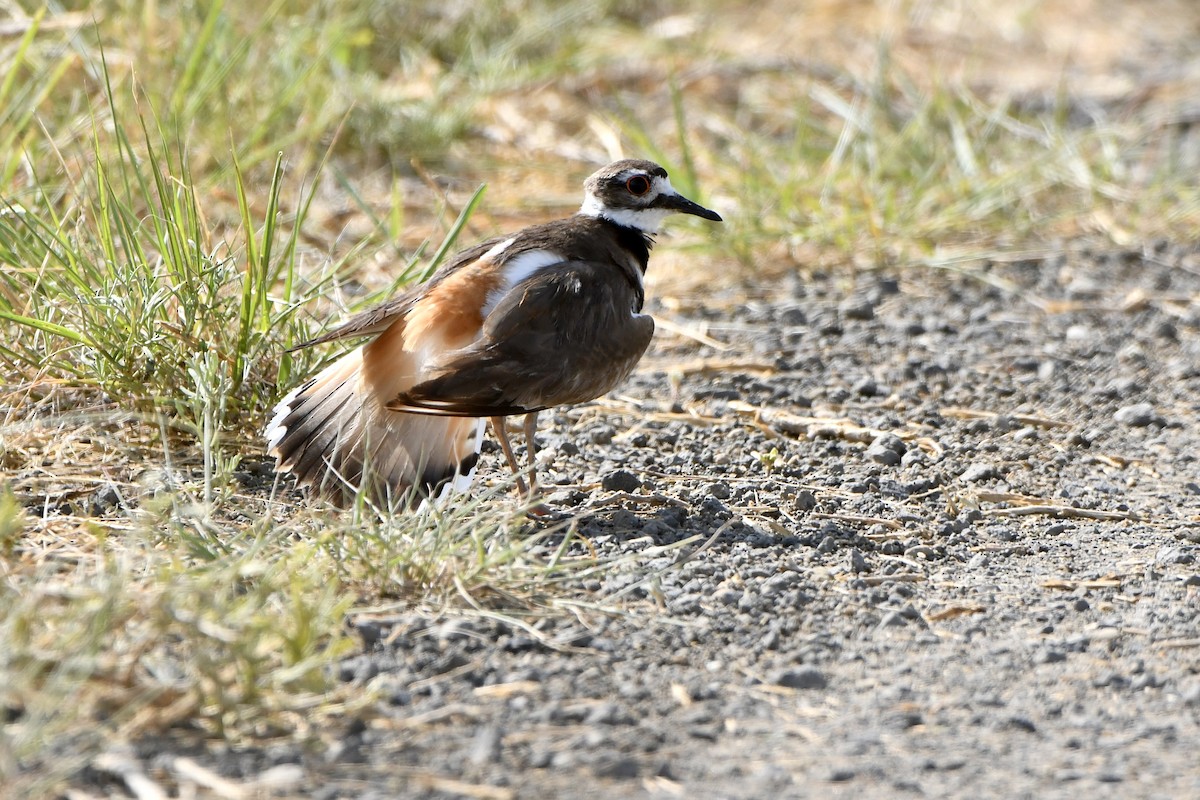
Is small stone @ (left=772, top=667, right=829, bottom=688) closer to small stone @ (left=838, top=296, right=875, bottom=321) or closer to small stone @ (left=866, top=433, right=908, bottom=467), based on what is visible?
small stone @ (left=866, top=433, right=908, bottom=467)

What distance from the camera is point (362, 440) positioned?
13.3 ft

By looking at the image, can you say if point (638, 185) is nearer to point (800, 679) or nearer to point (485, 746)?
point (800, 679)

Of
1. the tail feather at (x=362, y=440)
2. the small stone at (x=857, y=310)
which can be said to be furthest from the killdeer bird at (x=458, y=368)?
the small stone at (x=857, y=310)

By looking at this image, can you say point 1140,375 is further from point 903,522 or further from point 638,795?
point 638,795

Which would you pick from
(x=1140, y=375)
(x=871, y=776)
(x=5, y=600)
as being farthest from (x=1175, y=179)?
(x=5, y=600)

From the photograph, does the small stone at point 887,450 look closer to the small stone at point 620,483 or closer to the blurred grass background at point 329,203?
the small stone at point 620,483

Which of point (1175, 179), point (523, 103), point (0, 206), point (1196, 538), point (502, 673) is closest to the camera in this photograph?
point (502, 673)

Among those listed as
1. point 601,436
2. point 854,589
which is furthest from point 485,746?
point 601,436

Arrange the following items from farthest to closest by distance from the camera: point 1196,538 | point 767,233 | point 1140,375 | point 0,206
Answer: point 767,233, point 1140,375, point 0,206, point 1196,538

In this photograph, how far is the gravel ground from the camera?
2.89m

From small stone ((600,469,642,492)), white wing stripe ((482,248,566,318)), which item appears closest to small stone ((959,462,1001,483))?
small stone ((600,469,642,492))

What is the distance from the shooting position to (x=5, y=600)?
2979 millimetres

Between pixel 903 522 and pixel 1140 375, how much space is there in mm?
1791

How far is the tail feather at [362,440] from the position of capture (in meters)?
4.02
